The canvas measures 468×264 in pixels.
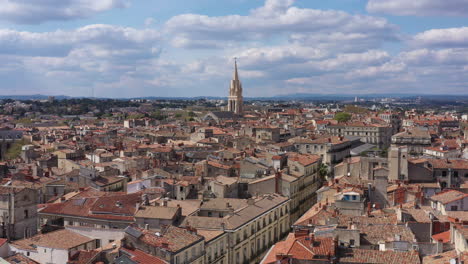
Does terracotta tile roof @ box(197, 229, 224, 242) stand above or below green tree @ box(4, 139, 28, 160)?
above

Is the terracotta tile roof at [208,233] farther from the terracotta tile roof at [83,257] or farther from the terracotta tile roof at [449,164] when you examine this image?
the terracotta tile roof at [449,164]

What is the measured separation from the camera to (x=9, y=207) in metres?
48.5

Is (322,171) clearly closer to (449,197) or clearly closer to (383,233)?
(449,197)

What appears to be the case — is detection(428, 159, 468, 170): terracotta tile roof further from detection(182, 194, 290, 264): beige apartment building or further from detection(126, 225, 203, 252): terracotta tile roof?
detection(126, 225, 203, 252): terracotta tile roof

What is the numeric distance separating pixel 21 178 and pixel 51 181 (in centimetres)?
390

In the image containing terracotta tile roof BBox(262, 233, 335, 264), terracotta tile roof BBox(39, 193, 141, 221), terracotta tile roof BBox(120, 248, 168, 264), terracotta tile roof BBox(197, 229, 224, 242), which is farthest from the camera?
terracotta tile roof BBox(39, 193, 141, 221)

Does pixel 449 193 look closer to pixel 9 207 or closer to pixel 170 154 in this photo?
pixel 9 207

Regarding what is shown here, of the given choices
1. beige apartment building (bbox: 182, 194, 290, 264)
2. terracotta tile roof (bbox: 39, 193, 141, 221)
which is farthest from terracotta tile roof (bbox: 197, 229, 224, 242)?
terracotta tile roof (bbox: 39, 193, 141, 221)

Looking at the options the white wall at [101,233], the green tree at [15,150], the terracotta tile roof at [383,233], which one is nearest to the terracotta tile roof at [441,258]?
the terracotta tile roof at [383,233]

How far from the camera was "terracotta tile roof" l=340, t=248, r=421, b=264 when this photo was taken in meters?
30.9

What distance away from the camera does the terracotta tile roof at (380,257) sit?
1215 inches

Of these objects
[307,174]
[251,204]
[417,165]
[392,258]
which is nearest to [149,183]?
[251,204]

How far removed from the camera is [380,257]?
31344 mm

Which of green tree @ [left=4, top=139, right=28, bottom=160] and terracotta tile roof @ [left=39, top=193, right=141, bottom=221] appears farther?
green tree @ [left=4, top=139, right=28, bottom=160]
